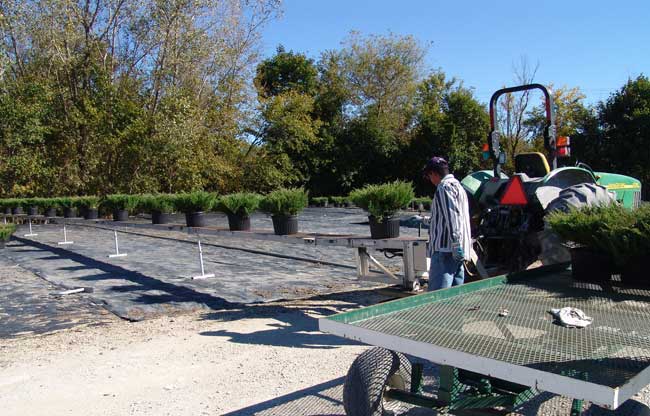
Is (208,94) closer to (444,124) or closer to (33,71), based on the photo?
(33,71)

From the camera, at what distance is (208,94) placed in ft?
86.4

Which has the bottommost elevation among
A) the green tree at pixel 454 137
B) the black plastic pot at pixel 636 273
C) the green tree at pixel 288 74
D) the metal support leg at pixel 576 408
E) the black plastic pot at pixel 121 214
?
the metal support leg at pixel 576 408

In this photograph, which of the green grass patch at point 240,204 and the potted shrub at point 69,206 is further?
the potted shrub at point 69,206

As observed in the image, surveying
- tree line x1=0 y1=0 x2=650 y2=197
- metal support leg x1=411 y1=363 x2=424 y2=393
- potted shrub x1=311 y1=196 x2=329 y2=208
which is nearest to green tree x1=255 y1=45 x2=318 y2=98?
tree line x1=0 y1=0 x2=650 y2=197

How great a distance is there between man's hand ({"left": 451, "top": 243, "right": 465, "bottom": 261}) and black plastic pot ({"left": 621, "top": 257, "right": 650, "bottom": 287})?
1.22 m

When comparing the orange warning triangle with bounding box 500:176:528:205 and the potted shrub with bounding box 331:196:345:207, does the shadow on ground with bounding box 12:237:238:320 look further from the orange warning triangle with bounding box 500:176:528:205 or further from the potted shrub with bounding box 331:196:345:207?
the potted shrub with bounding box 331:196:345:207

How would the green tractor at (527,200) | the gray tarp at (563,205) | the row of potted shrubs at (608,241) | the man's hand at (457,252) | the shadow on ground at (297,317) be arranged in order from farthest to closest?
the shadow on ground at (297,317) → the green tractor at (527,200) → the gray tarp at (563,205) → the man's hand at (457,252) → the row of potted shrubs at (608,241)

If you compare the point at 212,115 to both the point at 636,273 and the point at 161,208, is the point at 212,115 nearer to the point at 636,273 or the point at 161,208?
the point at 161,208

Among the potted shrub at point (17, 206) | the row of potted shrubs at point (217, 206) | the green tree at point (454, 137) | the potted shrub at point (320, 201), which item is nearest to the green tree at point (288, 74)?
the green tree at point (454, 137)

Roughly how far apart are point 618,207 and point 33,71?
24582mm

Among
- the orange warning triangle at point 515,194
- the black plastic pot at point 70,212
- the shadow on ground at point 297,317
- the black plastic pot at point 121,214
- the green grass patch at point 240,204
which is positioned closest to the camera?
the shadow on ground at point 297,317

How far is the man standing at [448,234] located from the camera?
442cm

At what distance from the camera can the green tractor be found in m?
5.23

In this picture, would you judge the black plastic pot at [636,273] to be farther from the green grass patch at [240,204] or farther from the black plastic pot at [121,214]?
the black plastic pot at [121,214]
